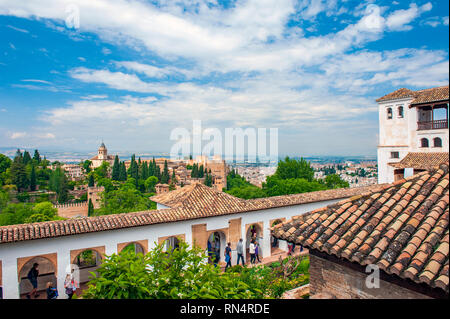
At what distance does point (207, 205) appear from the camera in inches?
506

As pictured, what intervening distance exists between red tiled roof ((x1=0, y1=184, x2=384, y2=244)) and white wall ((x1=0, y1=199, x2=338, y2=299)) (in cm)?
30

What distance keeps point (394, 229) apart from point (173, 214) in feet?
30.4

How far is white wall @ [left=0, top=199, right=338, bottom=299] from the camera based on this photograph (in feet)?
30.4

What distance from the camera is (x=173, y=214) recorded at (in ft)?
38.5

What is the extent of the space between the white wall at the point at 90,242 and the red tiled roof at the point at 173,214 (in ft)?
1.00

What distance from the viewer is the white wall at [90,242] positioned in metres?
9.27

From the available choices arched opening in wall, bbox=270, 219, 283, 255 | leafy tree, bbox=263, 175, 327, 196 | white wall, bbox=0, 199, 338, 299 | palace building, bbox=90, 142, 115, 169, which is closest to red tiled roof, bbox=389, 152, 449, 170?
white wall, bbox=0, 199, 338, 299

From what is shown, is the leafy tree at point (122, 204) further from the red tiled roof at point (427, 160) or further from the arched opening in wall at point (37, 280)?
the red tiled roof at point (427, 160)

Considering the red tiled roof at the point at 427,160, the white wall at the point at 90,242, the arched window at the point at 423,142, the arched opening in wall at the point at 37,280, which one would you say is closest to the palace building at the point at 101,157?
the arched opening in wall at the point at 37,280

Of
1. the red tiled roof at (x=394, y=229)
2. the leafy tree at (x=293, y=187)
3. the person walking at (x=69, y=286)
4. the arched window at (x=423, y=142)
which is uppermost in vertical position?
the arched window at (x=423, y=142)

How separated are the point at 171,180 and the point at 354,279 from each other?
2814 inches

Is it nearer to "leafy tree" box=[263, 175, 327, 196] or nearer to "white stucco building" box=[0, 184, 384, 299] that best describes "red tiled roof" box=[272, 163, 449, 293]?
"white stucco building" box=[0, 184, 384, 299]
